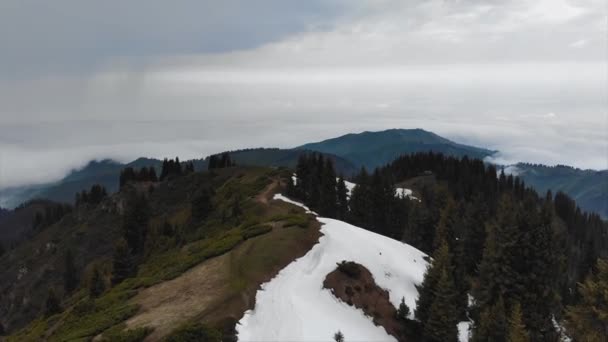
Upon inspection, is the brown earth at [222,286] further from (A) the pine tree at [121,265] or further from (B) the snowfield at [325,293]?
(A) the pine tree at [121,265]

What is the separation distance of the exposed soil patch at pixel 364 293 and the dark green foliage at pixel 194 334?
40.0 feet

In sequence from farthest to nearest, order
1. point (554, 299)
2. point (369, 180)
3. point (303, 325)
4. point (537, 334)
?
point (369, 180) < point (554, 299) < point (537, 334) < point (303, 325)

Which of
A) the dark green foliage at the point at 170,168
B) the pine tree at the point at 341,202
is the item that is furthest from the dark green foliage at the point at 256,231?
the dark green foliage at the point at 170,168

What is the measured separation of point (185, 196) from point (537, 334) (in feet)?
350

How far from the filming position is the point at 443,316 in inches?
1209

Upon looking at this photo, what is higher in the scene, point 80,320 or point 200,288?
point 200,288

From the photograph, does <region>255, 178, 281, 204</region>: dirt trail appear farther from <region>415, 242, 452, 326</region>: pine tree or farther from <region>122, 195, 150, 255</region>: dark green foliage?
<region>415, 242, 452, 326</region>: pine tree

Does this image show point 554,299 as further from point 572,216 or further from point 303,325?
point 572,216

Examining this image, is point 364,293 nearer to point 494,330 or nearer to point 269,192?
point 494,330

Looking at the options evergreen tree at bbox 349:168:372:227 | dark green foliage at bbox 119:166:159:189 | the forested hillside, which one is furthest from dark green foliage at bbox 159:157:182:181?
evergreen tree at bbox 349:168:372:227

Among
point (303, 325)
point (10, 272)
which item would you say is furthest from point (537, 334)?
point (10, 272)

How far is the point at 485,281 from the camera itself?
1598 inches

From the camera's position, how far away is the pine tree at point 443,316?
30.7 m

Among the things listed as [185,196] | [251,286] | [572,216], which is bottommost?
[572,216]
